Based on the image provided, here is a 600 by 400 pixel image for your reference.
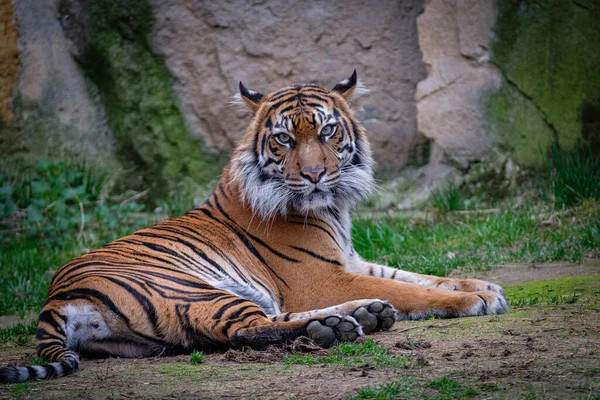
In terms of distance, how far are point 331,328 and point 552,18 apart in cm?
551

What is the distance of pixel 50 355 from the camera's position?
3.77 meters

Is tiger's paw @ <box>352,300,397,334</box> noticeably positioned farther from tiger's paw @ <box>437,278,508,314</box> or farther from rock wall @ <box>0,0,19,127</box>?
rock wall @ <box>0,0,19,127</box>

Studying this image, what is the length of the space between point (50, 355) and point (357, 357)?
4.73 feet

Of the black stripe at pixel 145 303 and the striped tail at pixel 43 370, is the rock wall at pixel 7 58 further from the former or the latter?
the striped tail at pixel 43 370

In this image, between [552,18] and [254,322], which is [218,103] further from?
[254,322]

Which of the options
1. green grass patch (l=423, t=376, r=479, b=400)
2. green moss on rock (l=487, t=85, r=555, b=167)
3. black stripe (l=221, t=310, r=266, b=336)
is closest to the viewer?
green grass patch (l=423, t=376, r=479, b=400)

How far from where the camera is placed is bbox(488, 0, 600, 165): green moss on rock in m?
8.11

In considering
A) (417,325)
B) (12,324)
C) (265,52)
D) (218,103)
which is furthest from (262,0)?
(417,325)

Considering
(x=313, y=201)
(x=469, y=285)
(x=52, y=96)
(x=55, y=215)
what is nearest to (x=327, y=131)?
(x=313, y=201)

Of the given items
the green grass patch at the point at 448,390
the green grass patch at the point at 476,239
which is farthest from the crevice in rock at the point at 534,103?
the green grass patch at the point at 448,390

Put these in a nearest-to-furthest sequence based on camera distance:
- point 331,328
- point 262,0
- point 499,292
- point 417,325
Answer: point 331,328 < point 417,325 < point 499,292 < point 262,0

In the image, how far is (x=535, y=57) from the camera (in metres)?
8.23

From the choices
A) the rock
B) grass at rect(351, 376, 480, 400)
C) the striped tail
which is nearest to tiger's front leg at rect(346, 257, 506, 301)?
grass at rect(351, 376, 480, 400)

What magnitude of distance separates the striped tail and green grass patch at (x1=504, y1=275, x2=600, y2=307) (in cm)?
250
